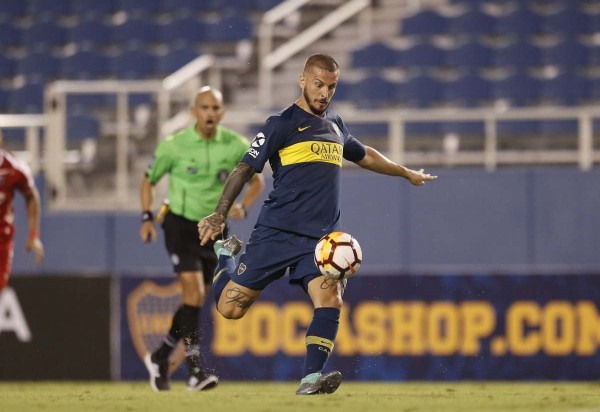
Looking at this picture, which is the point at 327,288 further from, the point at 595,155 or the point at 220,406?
the point at 595,155

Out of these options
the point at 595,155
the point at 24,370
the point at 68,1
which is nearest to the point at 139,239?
the point at 24,370

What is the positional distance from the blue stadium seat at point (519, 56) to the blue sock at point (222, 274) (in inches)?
334

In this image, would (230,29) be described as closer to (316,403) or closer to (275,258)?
(275,258)

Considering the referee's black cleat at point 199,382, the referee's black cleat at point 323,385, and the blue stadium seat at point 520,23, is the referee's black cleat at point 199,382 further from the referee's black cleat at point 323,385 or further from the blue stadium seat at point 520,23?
the blue stadium seat at point 520,23

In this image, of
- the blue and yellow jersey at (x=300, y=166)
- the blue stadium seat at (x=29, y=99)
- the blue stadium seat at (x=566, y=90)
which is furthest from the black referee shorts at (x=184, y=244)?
the blue stadium seat at (x=29, y=99)

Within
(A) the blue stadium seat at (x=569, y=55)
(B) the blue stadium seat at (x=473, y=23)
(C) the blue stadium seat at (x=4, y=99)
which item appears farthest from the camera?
(C) the blue stadium seat at (x=4, y=99)

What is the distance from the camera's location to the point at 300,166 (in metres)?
7.17

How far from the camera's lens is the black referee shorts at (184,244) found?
9328mm

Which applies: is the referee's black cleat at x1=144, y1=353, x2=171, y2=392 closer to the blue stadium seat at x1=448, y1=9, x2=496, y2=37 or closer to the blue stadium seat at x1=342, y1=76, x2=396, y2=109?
the blue stadium seat at x1=342, y1=76, x2=396, y2=109

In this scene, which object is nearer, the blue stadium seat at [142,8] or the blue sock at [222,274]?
the blue sock at [222,274]

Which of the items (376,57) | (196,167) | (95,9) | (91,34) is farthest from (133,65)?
(196,167)

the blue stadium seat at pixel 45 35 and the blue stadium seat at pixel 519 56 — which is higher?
the blue stadium seat at pixel 45 35

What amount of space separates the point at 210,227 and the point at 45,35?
11863mm

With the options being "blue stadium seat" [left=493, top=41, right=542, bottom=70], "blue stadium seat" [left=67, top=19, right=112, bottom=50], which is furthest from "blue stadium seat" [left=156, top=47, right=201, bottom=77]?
"blue stadium seat" [left=493, top=41, right=542, bottom=70]
